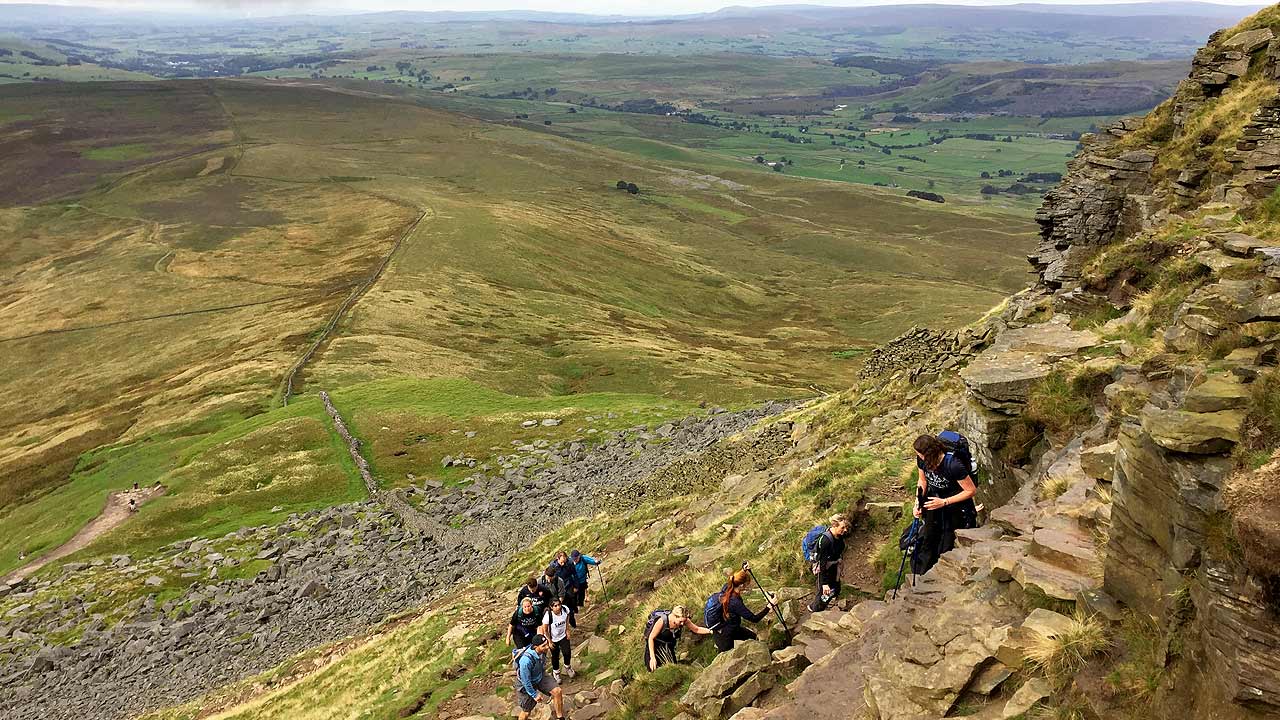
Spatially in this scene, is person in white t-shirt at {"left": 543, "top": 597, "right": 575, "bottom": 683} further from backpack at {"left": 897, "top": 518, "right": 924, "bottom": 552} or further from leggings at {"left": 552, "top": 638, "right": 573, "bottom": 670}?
backpack at {"left": 897, "top": 518, "right": 924, "bottom": 552}

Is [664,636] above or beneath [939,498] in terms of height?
beneath

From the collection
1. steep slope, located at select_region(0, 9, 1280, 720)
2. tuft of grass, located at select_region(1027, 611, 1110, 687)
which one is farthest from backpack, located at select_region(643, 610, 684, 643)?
tuft of grass, located at select_region(1027, 611, 1110, 687)

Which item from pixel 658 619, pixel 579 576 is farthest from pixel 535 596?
pixel 658 619

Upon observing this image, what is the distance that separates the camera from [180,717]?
38031 millimetres

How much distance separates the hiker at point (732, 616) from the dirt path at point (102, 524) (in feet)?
195

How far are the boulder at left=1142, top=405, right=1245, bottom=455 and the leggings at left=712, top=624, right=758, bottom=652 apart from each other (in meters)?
10.2

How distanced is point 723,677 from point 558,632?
Result: 23.2 ft

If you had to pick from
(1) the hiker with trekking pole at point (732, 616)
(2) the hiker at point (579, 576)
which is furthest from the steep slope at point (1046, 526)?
(2) the hiker at point (579, 576)

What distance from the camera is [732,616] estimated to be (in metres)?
18.4

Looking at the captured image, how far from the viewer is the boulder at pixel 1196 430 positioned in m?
10.6

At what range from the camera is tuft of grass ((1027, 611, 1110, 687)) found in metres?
11.4

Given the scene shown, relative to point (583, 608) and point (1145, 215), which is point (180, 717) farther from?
point (1145, 215)

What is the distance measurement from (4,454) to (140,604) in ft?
167

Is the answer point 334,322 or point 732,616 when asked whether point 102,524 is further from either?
point 732,616
